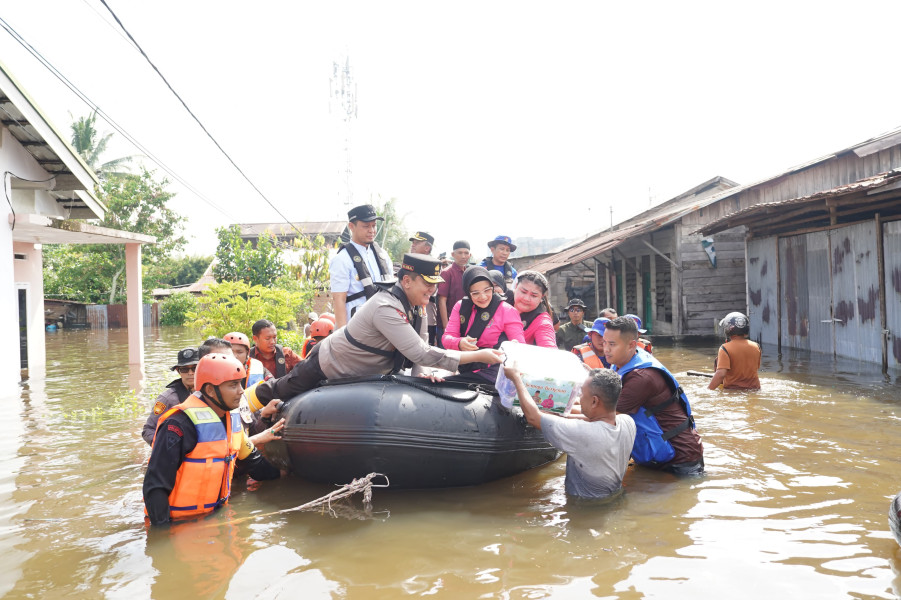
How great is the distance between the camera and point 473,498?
4715 millimetres

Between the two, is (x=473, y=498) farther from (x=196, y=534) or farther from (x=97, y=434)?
(x=97, y=434)

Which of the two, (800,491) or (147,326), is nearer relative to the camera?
(800,491)

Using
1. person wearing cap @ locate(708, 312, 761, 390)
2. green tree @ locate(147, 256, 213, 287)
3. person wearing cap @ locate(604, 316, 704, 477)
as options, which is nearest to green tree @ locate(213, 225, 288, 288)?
person wearing cap @ locate(708, 312, 761, 390)

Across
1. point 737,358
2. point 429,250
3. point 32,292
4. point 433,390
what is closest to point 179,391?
point 433,390

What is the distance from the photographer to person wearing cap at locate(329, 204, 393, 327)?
602 cm

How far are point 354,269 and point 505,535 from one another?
3002 mm

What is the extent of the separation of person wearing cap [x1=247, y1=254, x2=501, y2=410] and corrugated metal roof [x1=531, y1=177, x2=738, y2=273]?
12.0m

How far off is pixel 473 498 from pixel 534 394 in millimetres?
887

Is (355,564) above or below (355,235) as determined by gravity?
below

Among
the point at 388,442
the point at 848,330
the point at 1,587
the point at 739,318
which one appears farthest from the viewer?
the point at 848,330

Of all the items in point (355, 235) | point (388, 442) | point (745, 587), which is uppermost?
point (355, 235)

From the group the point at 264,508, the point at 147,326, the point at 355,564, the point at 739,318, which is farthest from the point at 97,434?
the point at 147,326

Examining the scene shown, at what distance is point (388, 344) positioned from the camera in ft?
16.1

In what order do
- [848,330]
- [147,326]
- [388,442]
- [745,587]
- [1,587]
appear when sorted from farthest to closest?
[147,326]
[848,330]
[388,442]
[1,587]
[745,587]
